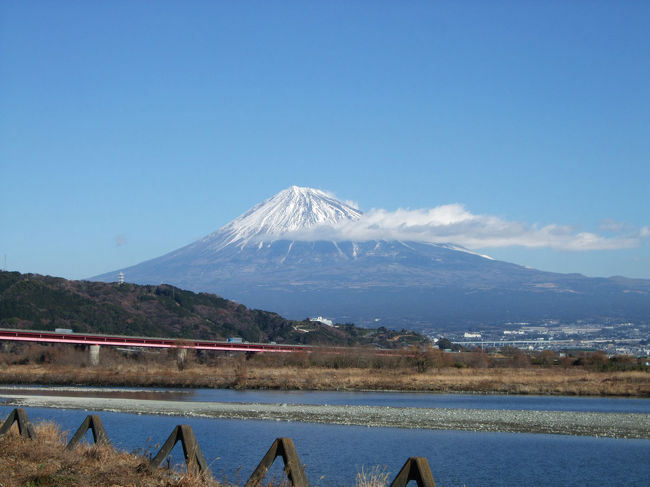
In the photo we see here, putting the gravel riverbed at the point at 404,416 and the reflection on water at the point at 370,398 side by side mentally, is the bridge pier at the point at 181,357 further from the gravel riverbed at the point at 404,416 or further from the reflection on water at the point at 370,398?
the gravel riverbed at the point at 404,416

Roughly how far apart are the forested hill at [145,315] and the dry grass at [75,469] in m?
69.8

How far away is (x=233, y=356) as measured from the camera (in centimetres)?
7700

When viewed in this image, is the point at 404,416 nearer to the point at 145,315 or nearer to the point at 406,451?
the point at 406,451

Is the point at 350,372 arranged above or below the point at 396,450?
below

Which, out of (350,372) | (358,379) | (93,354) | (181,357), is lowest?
(350,372)

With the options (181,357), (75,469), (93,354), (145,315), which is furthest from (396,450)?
(145,315)

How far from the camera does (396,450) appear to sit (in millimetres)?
21828

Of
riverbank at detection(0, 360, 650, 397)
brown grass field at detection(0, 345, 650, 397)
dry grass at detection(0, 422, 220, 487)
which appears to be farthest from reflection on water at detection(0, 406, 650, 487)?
brown grass field at detection(0, 345, 650, 397)

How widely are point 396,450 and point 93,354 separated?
155ft

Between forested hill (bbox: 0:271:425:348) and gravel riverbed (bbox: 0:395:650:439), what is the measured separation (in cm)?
4778

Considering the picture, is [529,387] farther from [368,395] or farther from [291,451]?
[291,451]

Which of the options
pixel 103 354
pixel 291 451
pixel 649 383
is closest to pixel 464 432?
pixel 291 451

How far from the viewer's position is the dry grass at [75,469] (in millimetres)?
9695

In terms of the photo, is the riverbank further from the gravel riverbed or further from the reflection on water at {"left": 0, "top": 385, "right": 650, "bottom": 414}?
the gravel riverbed
